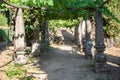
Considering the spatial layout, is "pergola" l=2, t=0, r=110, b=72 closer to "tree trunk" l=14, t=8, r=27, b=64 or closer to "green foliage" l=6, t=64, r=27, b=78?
"tree trunk" l=14, t=8, r=27, b=64

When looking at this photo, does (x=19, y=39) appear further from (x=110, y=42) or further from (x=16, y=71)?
(x=110, y=42)

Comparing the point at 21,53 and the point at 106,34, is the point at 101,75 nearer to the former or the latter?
the point at 21,53

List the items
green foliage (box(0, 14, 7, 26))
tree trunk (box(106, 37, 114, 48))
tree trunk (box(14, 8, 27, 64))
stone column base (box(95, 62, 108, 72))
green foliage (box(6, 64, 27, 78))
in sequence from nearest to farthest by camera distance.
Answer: green foliage (box(6, 64, 27, 78)) → stone column base (box(95, 62, 108, 72)) → tree trunk (box(14, 8, 27, 64)) → tree trunk (box(106, 37, 114, 48)) → green foliage (box(0, 14, 7, 26))

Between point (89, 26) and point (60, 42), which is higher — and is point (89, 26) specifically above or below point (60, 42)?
A: above

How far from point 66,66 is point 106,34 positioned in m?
12.2

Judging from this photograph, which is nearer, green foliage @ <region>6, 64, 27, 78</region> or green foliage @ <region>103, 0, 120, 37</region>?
green foliage @ <region>6, 64, 27, 78</region>

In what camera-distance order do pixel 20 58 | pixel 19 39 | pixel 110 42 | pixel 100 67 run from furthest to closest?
pixel 110 42 < pixel 19 39 < pixel 20 58 < pixel 100 67

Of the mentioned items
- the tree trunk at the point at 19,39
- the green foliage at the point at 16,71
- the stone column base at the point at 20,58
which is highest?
the tree trunk at the point at 19,39

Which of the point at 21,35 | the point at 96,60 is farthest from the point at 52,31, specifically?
the point at 96,60

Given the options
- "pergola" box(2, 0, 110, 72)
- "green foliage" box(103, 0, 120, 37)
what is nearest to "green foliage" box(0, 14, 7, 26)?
"green foliage" box(103, 0, 120, 37)

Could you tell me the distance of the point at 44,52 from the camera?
21562 millimetres

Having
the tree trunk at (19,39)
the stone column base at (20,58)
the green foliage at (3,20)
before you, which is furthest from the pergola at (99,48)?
the green foliage at (3,20)

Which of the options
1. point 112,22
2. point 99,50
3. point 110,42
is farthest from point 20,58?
point 110,42

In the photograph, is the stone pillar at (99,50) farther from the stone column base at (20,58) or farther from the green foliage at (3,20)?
the green foliage at (3,20)
